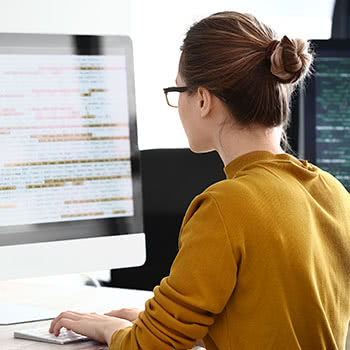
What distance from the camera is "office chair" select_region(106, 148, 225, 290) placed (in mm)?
2076

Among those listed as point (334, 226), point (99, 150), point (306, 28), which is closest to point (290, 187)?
point (334, 226)

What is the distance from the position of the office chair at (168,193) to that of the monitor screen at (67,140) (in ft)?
1.45

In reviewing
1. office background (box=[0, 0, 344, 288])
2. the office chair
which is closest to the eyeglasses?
the office chair

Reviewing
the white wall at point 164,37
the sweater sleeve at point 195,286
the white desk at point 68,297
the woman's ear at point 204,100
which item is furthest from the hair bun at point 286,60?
the white wall at point 164,37

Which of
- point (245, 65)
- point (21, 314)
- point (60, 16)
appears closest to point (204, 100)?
point (245, 65)

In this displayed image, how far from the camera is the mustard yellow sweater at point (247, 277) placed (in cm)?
107

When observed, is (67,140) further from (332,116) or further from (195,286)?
(332,116)

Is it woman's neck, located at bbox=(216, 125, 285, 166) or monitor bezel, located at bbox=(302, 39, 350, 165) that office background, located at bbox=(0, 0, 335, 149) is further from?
woman's neck, located at bbox=(216, 125, 285, 166)

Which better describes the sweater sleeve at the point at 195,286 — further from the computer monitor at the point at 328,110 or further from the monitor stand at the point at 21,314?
the computer monitor at the point at 328,110

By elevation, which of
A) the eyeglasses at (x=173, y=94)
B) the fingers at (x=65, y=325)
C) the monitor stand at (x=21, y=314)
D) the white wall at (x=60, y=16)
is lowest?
the monitor stand at (x=21, y=314)

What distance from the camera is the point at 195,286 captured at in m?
1.07

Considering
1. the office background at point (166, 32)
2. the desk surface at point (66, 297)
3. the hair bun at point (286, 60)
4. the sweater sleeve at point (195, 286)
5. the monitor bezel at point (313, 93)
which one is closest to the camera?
the sweater sleeve at point (195, 286)

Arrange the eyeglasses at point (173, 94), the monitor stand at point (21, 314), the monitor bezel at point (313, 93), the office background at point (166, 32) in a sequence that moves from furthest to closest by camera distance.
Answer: the office background at point (166, 32)
the monitor bezel at point (313, 93)
the monitor stand at point (21, 314)
the eyeglasses at point (173, 94)

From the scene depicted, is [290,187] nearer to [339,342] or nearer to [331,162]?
[339,342]
